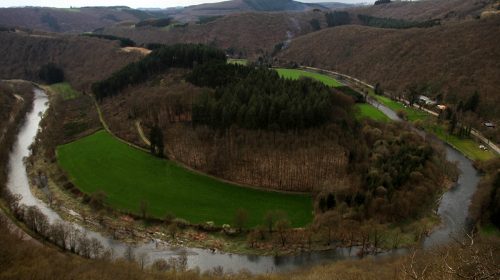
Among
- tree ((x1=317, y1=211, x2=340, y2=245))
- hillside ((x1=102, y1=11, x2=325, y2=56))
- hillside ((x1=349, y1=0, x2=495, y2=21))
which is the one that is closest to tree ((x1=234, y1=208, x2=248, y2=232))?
tree ((x1=317, y1=211, x2=340, y2=245))

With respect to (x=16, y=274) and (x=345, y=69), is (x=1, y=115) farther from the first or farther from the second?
(x=345, y=69)

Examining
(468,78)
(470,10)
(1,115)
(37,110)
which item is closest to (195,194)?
(1,115)

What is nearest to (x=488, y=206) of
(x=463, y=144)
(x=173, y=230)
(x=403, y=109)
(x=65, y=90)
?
(x=463, y=144)

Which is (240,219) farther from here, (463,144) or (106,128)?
(463,144)

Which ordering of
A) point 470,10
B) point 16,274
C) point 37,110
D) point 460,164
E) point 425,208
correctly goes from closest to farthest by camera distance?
point 16,274, point 425,208, point 460,164, point 37,110, point 470,10

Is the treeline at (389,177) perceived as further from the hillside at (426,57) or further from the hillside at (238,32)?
the hillside at (238,32)

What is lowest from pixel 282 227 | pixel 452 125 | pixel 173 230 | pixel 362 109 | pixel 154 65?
pixel 173 230
